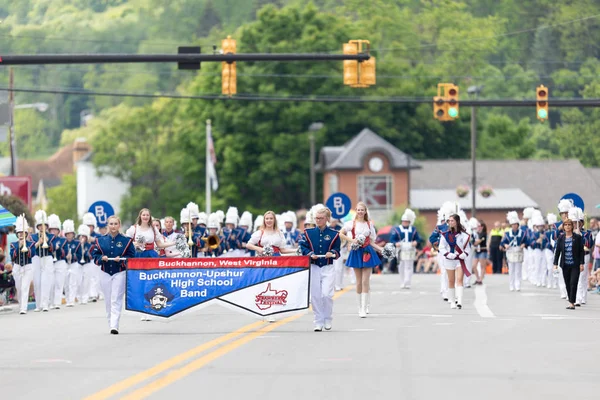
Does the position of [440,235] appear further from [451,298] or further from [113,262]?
[113,262]

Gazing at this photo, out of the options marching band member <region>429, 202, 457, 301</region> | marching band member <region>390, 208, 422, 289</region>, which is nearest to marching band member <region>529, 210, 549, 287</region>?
marching band member <region>390, 208, 422, 289</region>

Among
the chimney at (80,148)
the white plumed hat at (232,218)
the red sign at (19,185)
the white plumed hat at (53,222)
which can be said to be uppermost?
the chimney at (80,148)

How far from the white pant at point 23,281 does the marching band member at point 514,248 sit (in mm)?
12785

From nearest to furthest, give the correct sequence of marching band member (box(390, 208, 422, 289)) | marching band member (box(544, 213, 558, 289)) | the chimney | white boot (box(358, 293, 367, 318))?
white boot (box(358, 293, 367, 318)), marching band member (box(544, 213, 558, 289)), marching band member (box(390, 208, 422, 289)), the chimney

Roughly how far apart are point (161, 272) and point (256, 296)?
1424mm

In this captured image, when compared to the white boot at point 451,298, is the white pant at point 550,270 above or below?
above

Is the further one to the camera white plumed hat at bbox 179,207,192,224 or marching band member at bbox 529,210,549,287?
marching band member at bbox 529,210,549,287

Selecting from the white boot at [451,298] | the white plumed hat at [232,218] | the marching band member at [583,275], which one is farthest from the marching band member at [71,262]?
the marching band member at [583,275]

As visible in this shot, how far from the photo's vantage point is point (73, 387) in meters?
13.0

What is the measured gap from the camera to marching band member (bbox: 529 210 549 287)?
122 feet

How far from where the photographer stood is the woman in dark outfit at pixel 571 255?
26109 mm

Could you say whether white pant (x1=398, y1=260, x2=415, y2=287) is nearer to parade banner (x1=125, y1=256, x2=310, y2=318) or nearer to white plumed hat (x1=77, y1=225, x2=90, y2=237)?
white plumed hat (x1=77, y1=225, x2=90, y2=237)

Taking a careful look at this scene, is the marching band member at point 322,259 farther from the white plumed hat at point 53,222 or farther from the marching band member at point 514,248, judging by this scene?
the marching band member at point 514,248

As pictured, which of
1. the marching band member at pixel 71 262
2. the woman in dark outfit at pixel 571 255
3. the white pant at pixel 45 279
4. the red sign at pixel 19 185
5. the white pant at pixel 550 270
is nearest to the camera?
the woman in dark outfit at pixel 571 255
